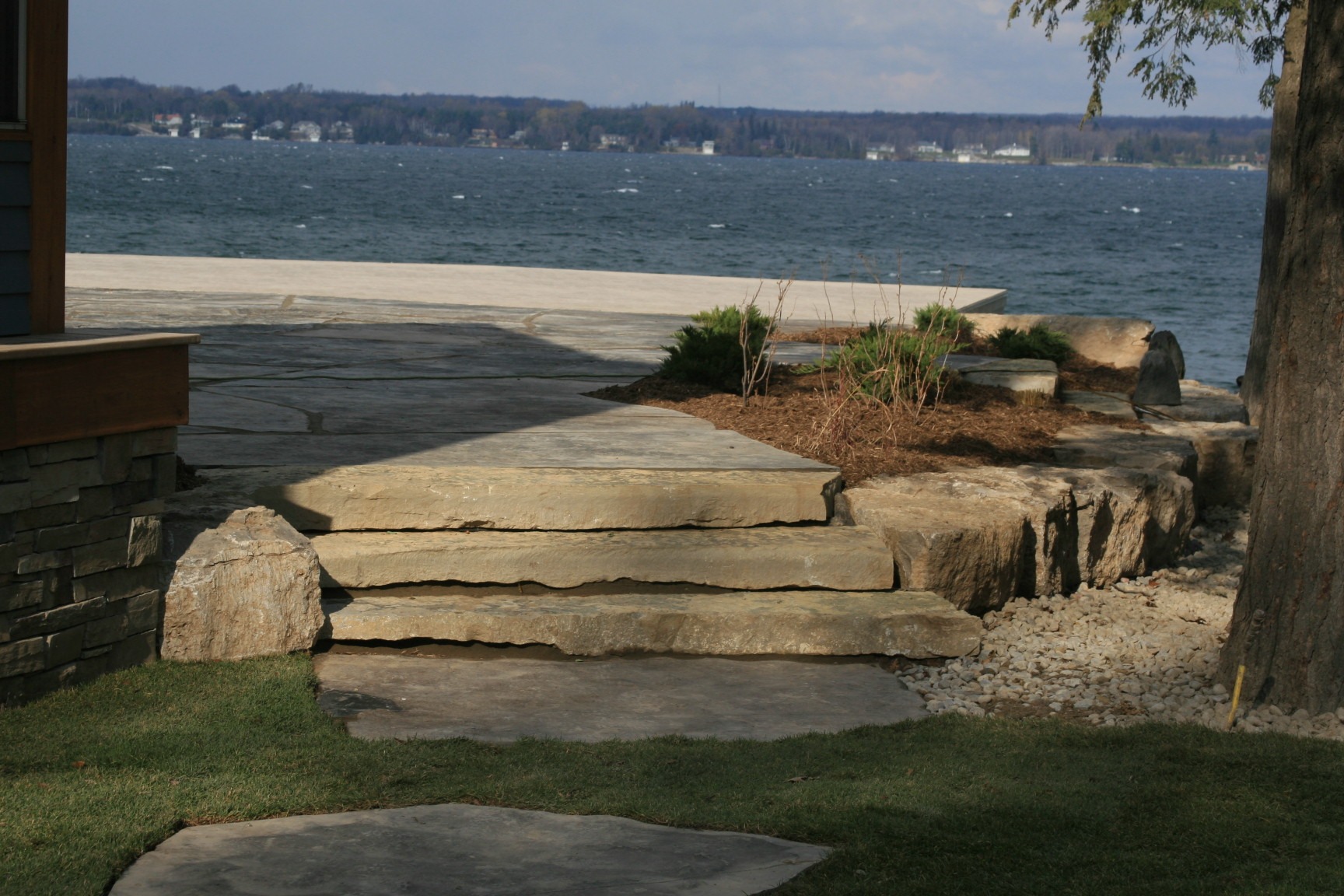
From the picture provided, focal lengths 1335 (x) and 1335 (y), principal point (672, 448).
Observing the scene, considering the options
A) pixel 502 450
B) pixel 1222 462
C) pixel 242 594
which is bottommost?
pixel 242 594

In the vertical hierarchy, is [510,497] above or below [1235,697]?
above

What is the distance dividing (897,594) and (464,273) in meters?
10.4

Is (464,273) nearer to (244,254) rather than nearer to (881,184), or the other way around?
(244,254)

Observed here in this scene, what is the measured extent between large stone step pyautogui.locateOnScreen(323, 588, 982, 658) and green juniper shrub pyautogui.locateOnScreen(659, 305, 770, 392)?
2.74 metres

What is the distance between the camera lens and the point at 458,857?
9.87 feet

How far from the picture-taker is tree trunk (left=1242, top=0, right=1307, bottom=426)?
9242mm

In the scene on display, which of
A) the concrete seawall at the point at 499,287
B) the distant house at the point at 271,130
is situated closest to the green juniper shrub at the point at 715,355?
the concrete seawall at the point at 499,287

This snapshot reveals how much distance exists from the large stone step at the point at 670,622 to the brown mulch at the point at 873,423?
1084 millimetres

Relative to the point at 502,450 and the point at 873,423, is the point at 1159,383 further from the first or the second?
the point at 502,450

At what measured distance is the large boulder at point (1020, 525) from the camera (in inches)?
212

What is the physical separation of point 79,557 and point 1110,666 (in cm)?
366

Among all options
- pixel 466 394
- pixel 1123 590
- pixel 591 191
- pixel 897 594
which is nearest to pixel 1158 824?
pixel 897 594

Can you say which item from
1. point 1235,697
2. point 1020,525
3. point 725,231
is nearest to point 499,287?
point 1020,525

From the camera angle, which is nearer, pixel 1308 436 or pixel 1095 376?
pixel 1308 436
